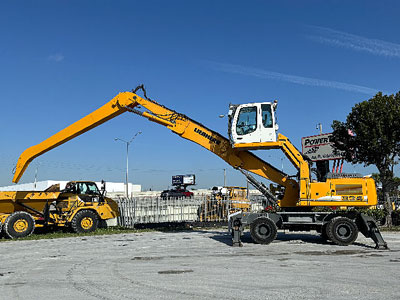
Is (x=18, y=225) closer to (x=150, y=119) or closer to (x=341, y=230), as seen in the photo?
(x=150, y=119)

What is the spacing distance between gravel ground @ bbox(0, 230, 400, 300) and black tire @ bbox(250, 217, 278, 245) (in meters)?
0.32

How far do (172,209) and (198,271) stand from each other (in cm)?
1321

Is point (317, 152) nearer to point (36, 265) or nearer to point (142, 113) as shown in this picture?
point (142, 113)

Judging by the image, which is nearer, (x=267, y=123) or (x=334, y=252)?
(x=334, y=252)

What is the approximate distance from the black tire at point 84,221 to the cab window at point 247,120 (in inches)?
339

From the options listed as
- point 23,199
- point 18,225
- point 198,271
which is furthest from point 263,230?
point 23,199

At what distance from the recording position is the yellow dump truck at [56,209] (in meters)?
15.8

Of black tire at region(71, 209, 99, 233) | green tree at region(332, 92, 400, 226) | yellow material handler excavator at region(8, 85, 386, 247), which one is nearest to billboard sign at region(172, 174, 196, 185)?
green tree at region(332, 92, 400, 226)

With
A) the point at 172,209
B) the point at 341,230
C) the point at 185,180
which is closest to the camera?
the point at 341,230

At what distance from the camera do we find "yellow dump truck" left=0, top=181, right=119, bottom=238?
15781 millimetres

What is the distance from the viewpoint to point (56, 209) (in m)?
17.3

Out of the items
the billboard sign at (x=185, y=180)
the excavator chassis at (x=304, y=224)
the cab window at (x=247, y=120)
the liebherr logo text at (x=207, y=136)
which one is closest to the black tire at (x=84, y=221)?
the liebherr logo text at (x=207, y=136)

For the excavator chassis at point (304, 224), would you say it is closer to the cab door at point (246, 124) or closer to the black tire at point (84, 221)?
the cab door at point (246, 124)

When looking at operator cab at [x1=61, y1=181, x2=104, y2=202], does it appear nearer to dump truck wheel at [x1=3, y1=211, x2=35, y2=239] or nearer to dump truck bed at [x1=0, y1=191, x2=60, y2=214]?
dump truck bed at [x1=0, y1=191, x2=60, y2=214]
